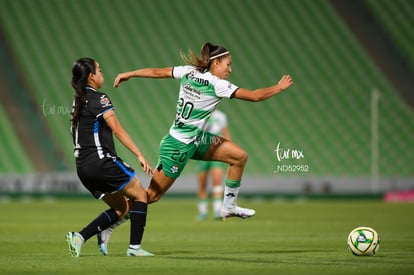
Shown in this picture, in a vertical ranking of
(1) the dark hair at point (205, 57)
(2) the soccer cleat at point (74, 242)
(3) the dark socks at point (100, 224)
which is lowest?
(2) the soccer cleat at point (74, 242)

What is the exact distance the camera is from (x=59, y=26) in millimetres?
26469

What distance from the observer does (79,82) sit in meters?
8.24

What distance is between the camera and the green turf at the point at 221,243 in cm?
736

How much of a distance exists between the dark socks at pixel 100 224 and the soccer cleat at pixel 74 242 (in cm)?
11

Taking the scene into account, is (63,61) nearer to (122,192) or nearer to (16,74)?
(16,74)

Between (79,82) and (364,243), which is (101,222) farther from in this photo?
(364,243)

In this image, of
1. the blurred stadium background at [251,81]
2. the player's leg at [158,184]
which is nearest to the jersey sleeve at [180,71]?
the player's leg at [158,184]

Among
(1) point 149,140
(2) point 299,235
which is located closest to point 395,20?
(1) point 149,140

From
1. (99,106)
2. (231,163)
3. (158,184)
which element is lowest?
(158,184)

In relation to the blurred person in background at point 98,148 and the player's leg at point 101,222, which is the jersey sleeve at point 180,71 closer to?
the blurred person in background at point 98,148

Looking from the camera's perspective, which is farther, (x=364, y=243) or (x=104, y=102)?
(x=364, y=243)

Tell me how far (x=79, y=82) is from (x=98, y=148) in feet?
2.23

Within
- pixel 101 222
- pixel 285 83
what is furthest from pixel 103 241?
pixel 285 83

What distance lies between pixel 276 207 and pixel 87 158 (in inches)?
473
